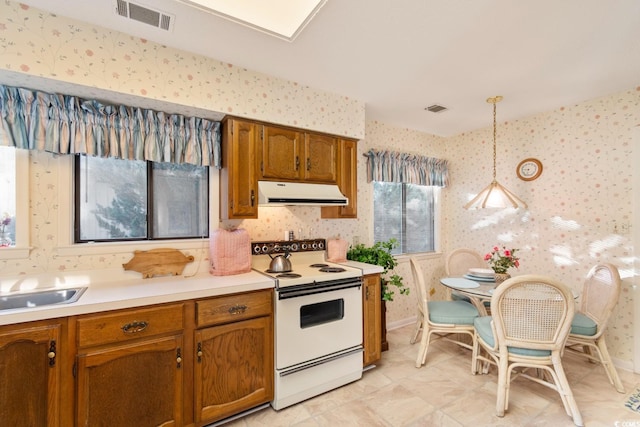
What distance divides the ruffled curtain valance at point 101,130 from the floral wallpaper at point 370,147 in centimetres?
10

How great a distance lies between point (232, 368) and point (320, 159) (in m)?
1.86

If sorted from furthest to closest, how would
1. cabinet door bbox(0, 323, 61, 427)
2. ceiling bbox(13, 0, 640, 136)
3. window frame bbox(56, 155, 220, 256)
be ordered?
window frame bbox(56, 155, 220, 256) < ceiling bbox(13, 0, 640, 136) < cabinet door bbox(0, 323, 61, 427)

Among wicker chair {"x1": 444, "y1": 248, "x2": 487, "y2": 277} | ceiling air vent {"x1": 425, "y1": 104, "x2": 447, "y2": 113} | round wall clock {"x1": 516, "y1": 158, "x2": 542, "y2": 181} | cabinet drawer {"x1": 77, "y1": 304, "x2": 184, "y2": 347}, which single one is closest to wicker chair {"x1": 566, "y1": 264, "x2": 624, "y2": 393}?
wicker chair {"x1": 444, "y1": 248, "x2": 487, "y2": 277}

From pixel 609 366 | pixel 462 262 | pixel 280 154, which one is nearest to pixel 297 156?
pixel 280 154

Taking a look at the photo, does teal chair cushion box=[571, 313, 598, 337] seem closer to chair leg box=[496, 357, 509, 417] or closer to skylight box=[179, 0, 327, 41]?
chair leg box=[496, 357, 509, 417]

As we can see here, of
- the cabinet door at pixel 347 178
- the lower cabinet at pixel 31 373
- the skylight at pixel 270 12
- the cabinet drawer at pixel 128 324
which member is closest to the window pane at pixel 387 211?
the cabinet door at pixel 347 178

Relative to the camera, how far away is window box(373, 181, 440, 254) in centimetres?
382

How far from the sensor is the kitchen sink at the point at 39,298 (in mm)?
1668

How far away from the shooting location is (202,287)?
1.93 metres

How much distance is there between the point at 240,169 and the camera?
2.36m

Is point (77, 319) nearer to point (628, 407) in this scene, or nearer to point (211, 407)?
point (211, 407)

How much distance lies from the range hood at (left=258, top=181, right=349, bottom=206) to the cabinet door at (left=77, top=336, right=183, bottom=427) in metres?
1.15

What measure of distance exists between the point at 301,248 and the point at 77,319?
1750mm

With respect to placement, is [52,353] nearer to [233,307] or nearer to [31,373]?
[31,373]
